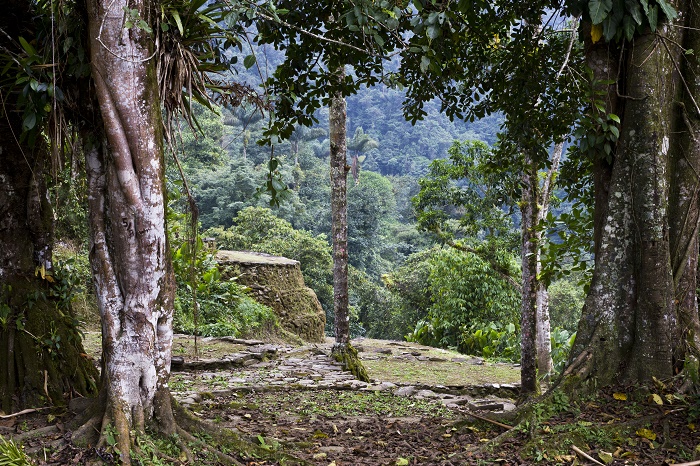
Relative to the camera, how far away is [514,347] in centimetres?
1334

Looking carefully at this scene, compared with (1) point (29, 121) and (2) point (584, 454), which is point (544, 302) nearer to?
(2) point (584, 454)

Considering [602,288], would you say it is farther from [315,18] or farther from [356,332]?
[356,332]

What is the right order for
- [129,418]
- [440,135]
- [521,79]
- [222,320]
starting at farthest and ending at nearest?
[440,135], [222,320], [521,79], [129,418]

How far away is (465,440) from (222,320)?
8.77m

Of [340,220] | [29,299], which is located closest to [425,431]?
[29,299]

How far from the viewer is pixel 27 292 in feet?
13.5

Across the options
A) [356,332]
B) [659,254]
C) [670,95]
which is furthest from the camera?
[356,332]

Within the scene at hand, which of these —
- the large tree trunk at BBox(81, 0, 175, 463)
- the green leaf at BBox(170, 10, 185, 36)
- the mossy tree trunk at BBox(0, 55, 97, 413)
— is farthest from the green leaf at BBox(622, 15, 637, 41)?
the mossy tree trunk at BBox(0, 55, 97, 413)

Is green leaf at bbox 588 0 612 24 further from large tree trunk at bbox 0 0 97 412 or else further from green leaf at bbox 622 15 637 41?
large tree trunk at bbox 0 0 97 412

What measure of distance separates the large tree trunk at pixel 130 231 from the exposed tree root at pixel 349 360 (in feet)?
15.6

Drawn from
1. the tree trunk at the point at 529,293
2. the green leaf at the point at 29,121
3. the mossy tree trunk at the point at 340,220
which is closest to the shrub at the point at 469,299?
the tree trunk at the point at 529,293

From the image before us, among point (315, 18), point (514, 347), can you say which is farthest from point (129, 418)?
point (514, 347)

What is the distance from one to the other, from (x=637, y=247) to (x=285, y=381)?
14.5 feet

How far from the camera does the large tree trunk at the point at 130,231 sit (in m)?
3.41
